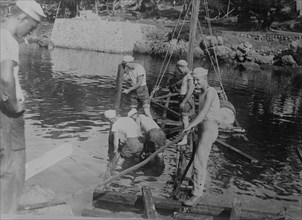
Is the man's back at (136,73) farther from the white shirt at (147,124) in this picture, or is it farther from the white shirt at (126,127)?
the white shirt at (126,127)

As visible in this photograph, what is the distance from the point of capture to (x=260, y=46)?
50.2 meters

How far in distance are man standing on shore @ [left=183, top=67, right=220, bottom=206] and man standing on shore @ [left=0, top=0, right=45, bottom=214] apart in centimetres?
333

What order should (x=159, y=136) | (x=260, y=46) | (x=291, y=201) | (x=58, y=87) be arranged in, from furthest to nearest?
(x=260, y=46) < (x=58, y=87) < (x=159, y=136) < (x=291, y=201)

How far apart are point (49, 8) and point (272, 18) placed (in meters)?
38.7

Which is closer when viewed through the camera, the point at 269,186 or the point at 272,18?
the point at 269,186

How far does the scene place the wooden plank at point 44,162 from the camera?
232 inches

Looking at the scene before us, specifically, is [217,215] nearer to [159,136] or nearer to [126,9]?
[159,136]

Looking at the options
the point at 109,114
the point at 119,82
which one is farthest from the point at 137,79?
the point at 109,114

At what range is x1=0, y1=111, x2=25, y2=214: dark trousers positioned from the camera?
4.62m

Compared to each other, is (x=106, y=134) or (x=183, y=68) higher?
(x=183, y=68)

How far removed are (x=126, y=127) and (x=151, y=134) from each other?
66 cm

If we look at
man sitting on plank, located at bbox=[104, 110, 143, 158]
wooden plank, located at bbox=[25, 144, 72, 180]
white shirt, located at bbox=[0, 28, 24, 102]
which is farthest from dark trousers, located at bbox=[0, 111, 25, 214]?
man sitting on plank, located at bbox=[104, 110, 143, 158]

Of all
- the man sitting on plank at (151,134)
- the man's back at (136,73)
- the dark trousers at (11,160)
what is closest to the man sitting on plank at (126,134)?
the man sitting on plank at (151,134)

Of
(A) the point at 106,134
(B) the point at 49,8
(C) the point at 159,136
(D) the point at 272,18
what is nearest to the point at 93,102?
(A) the point at 106,134
